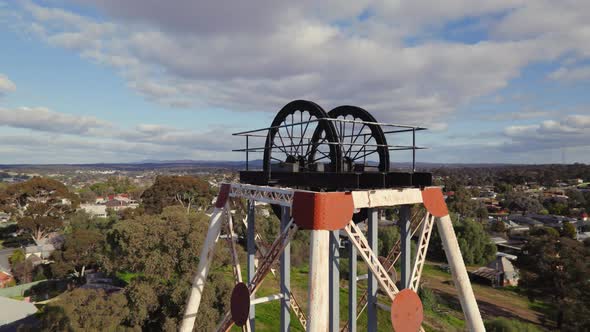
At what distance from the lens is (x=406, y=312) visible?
8.12 meters

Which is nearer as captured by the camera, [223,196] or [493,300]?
[223,196]

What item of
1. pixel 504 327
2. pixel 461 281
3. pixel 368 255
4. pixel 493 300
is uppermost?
pixel 368 255

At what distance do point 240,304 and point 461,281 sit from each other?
5.80 meters

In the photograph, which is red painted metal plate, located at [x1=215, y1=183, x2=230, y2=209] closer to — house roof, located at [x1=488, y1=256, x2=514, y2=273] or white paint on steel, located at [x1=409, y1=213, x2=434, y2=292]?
white paint on steel, located at [x1=409, y1=213, x2=434, y2=292]

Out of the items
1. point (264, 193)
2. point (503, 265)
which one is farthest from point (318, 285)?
point (503, 265)

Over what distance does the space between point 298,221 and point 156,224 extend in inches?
604

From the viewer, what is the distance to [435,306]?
28.1m

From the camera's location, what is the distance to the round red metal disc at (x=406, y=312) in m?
7.88

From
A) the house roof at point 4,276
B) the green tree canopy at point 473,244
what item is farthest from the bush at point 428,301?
the house roof at point 4,276

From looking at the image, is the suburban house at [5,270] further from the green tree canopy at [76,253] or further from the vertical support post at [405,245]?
the vertical support post at [405,245]

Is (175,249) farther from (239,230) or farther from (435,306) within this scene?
(239,230)

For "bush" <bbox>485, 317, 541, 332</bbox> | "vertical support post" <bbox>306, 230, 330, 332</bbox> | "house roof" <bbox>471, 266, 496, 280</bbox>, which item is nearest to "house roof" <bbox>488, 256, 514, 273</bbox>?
"house roof" <bbox>471, 266, 496, 280</bbox>

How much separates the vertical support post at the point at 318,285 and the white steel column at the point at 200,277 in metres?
4.68

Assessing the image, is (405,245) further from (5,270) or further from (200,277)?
(5,270)
